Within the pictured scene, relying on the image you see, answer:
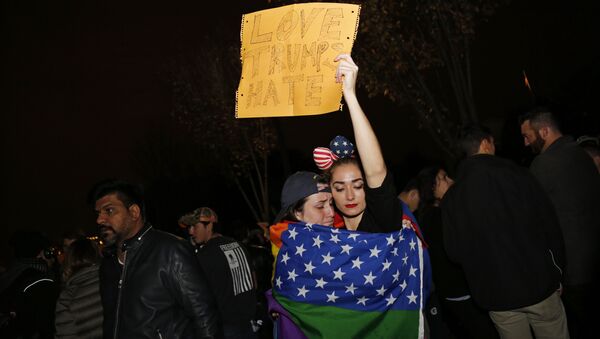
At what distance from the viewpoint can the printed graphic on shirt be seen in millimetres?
6559

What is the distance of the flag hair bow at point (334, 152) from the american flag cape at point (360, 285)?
0.46 meters

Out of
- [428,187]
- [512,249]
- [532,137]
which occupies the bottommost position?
[512,249]

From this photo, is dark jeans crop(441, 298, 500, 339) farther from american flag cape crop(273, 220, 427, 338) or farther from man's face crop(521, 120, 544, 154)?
man's face crop(521, 120, 544, 154)

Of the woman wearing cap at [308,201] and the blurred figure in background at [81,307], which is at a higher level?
the woman wearing cap at [308,201]

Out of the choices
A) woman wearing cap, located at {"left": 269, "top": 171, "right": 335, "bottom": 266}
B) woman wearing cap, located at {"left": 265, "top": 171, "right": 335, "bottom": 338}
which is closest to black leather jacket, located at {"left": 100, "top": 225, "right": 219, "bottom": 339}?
woman wearing cap, located at {"left": 265, "top": 171, "right": 335, "bottom": 338}

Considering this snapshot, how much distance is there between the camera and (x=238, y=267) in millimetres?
6715

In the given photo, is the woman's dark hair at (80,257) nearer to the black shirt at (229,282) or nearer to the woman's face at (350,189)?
the black shirt at (229,282)

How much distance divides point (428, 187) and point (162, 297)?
3668 millimetres

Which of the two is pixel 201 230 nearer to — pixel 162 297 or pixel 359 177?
pixel 162 297

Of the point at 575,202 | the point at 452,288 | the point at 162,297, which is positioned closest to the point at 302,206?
the point at 162,297

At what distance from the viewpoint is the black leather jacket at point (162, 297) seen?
4023 mm

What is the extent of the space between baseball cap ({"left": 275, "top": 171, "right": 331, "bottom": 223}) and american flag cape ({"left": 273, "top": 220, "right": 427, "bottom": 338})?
0.42 metres

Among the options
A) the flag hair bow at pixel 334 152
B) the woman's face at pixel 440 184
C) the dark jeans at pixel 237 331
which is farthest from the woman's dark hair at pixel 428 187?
the flag hair bow at pixel 334 152

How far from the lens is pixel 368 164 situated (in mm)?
3357
